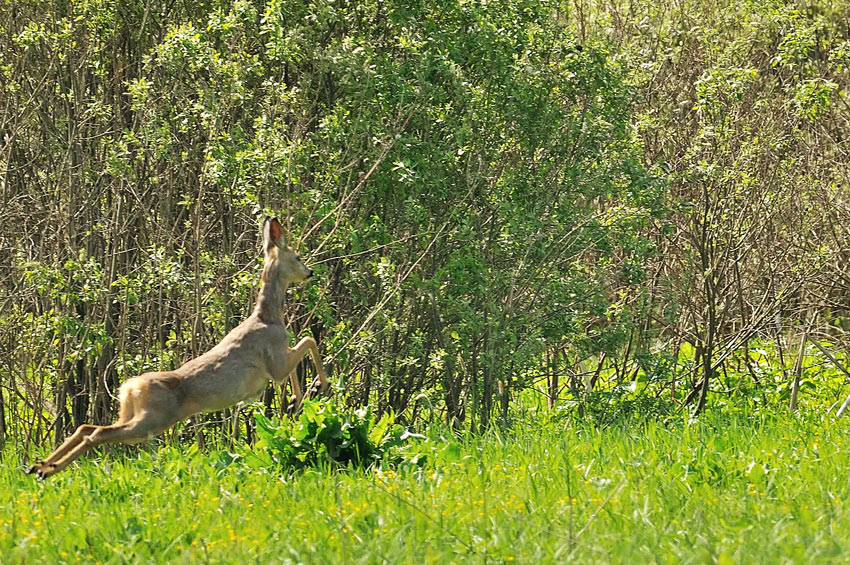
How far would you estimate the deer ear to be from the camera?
27.4 feet

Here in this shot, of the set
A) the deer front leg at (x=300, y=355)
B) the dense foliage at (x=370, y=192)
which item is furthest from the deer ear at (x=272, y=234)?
the dense foliage at (x=370, y=192)

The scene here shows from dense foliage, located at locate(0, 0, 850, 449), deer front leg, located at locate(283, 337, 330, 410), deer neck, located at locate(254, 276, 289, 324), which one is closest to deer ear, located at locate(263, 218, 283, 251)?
deer neck, located at locate(254, 276, 289, 324)

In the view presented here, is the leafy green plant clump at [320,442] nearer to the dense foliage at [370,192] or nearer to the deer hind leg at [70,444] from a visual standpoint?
the deer hind leg at [70,444]

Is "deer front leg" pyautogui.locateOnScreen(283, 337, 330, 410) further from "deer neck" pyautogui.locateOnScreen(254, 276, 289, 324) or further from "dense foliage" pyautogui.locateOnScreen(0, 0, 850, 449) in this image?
"dense foliage" pyautogui.locateOnScreen(0, 0, 850, 449)

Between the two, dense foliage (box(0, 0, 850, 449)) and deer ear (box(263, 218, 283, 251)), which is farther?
dense foliage (box(0, 0, 850, 449))

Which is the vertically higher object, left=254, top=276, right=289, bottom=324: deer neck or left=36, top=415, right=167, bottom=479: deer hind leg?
left=254, top=276, right=289, bottom=324: deer neck

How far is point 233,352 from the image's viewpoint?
8.30 meters

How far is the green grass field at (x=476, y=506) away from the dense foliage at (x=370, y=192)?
2.05 meters

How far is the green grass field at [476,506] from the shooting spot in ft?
19.3

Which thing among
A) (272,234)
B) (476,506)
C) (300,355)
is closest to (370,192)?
(272,234)

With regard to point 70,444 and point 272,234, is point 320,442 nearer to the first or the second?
point 272,234

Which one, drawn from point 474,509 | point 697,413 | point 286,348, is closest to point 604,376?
point 697,413

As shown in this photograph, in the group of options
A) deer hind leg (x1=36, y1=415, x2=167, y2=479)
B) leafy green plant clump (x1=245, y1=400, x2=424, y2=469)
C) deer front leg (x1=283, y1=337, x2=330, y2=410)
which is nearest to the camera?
deer hind leg (x1=36, y1=415, x2=167, y2=479)

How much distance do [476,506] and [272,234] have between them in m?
2.61
